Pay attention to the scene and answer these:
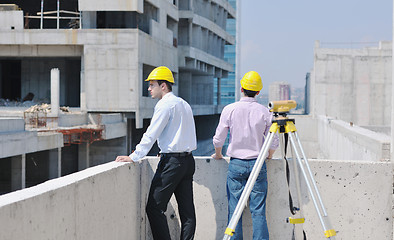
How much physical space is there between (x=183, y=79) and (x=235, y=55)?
60628 mm

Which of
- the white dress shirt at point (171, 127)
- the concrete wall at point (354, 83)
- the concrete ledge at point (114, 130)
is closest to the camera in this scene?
the white dress shirt at point (171, 127)

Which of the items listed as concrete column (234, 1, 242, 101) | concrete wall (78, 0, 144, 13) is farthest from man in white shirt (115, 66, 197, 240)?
concrete column (234, 1, 242, 101)

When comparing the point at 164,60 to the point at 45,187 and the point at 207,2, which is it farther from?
the point at 45,187

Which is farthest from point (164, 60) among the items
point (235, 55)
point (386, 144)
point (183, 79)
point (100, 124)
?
point (235, 55)

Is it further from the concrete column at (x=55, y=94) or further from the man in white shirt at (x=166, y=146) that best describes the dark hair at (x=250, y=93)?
the concrete column at (x=55, y=94)

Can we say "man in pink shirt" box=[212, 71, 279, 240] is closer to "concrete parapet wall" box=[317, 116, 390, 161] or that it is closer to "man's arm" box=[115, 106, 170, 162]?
"man's arm" box=[115, 106, 170, 162]

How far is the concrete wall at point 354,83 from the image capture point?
1714 inches

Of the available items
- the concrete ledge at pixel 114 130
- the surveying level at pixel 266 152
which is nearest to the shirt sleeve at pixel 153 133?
the surveying level at pixel 266 152

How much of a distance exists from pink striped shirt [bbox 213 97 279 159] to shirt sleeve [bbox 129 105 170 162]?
66 cm

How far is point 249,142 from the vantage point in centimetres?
503

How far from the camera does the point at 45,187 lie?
3.69m

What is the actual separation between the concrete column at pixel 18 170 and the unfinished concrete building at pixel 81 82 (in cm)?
4

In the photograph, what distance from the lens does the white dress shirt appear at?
4.86 m

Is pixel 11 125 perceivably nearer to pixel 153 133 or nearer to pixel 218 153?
pixel 218 153
